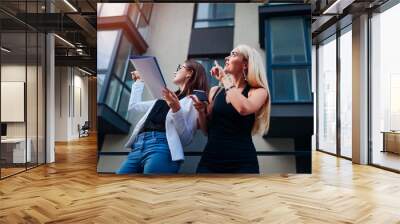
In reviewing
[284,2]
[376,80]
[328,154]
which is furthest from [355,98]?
[284,2]

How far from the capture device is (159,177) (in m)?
6.54

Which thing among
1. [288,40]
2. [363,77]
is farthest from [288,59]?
[363,77]

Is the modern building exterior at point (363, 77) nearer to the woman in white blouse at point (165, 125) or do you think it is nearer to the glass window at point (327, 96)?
the glass window at point (327, 96)

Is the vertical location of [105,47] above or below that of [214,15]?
below

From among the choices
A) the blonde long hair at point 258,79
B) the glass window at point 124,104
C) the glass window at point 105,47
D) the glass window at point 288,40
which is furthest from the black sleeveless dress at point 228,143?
the glass window at point 105,47

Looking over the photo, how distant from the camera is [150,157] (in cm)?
638

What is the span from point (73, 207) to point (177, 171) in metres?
2.24

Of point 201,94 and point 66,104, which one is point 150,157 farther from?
point 66,104

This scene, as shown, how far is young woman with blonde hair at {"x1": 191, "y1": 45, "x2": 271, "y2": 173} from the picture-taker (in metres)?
6.28

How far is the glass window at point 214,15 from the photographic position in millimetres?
6414

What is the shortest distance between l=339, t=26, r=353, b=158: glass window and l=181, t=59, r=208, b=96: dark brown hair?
4.05 meters

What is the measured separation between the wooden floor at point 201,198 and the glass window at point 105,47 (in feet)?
6.36

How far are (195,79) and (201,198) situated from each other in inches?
87.8

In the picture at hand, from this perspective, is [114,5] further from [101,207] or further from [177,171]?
[101,207]
